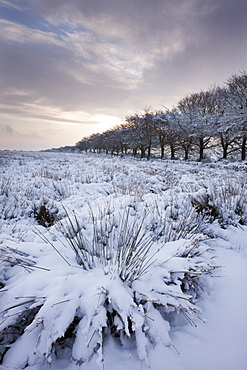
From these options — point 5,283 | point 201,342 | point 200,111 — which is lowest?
point 201,342

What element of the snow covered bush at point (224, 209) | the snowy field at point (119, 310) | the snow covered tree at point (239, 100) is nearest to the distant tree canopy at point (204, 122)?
the snow covered tree at point (239, 100)

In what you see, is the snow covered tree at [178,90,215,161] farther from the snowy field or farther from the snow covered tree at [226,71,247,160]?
the snowy field

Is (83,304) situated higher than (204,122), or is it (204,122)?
(204,122)

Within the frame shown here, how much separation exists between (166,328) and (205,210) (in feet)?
9.37

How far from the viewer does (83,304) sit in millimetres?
1449

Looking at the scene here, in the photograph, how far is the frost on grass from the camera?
1287mm

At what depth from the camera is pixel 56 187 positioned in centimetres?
663

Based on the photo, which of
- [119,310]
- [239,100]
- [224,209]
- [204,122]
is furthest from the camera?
[204,122]

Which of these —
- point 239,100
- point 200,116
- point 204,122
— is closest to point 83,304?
point 239,100

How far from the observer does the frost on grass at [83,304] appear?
1.29 meters

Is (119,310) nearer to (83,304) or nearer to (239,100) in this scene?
(83,304)

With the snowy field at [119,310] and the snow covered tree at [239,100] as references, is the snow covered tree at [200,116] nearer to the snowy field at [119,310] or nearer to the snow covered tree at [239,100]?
the snow covered tree at [239,100]

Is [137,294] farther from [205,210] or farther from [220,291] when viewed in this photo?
[205,210]

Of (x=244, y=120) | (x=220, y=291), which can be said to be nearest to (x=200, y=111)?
(x=244, y=120)
